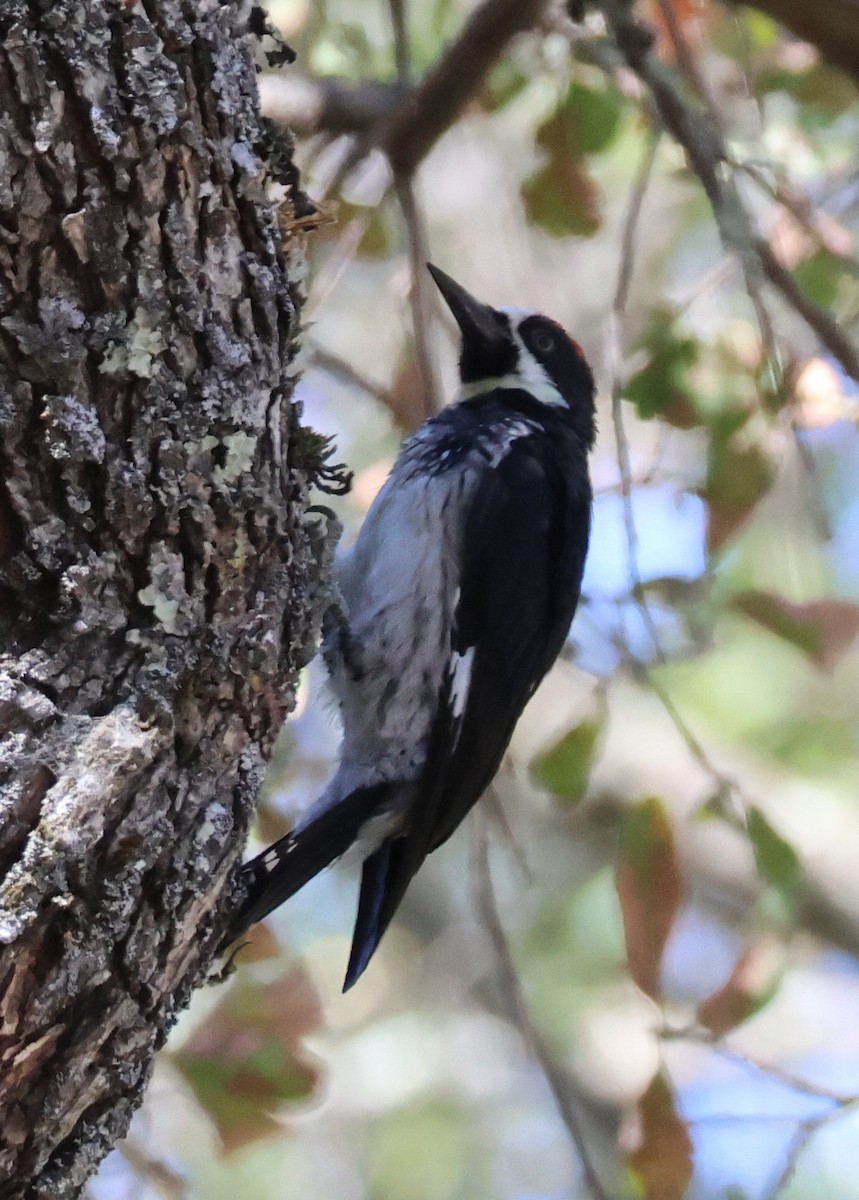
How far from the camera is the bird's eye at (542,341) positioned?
9.56ft

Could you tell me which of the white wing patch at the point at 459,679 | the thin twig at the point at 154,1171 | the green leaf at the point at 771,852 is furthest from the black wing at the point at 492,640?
the thin twig at the point at 154,1171

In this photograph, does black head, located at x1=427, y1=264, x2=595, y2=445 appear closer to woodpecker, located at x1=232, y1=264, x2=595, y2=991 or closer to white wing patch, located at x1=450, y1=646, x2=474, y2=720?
woodpecker, located at x1=232, y1=264, x2=595, y2=991

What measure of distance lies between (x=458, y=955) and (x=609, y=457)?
207 centimetres

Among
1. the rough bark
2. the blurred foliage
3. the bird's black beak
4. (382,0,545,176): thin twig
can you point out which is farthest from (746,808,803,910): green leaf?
(382,0,545,176): thin twig

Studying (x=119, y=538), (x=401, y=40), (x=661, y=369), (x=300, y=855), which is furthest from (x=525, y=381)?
(x=119, y=538)

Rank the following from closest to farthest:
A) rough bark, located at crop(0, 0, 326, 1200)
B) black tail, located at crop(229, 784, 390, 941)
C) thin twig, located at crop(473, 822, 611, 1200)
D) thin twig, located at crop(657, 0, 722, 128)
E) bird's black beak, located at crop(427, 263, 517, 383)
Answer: rough bark, located at crop(0, 0, 326, 1200)
black tail, located at crop(229, 784, 390, 941)
thin twig, located at crop(473, 822, 611, 1200)
thin twig, located at crop(657, 0, 722, 128)
bird's black beak, located at crop(427, 263, 517, 383)

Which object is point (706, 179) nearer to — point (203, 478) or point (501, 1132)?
point (203, 478)

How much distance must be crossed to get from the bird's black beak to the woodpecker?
457 mm

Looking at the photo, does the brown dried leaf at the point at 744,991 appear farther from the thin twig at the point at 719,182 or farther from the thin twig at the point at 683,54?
the thin twig at the point at 683,54

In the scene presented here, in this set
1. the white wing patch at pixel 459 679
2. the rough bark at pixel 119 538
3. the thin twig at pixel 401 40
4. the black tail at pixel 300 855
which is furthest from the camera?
the thin twig at pixel 401 40

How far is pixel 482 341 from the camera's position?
2865 mm

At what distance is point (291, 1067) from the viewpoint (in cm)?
211

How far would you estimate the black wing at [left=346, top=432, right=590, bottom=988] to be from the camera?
7.06 feet

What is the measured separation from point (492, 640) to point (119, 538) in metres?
1.07
